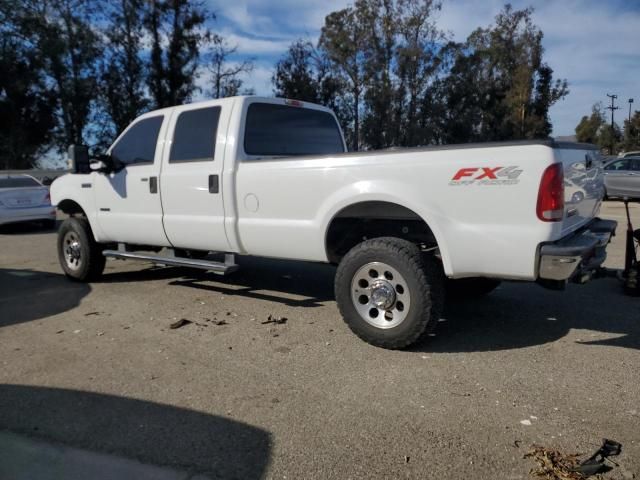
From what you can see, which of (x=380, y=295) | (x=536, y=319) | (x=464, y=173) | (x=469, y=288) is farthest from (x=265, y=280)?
(x=464, y=173)

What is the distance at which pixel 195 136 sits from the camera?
18.8 ft

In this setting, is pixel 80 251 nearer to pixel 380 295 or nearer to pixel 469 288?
pixel 380 295

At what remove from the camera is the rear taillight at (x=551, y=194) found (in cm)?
364

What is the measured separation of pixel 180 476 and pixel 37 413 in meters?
1.28

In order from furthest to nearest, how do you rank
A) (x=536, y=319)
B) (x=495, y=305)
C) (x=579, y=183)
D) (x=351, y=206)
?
(x=495, y=305) < (x=536, y=319) < (x=351, y=206) < (x=579, y=183)

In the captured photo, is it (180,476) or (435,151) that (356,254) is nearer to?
(435,151)

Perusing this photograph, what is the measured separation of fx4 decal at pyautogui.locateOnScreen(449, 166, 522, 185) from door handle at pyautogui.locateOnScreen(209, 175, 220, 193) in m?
2.34

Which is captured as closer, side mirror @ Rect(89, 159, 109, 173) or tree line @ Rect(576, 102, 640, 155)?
side mirror @ Rect(89, 159, 109, 173)

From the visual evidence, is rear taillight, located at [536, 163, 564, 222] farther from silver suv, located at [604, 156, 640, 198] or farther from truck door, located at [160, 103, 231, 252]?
silver suv, located at [604, 156, 640, 198]

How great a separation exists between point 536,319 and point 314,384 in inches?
100

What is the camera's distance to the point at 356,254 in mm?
4504

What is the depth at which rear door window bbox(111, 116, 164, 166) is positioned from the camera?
6207 millimetres

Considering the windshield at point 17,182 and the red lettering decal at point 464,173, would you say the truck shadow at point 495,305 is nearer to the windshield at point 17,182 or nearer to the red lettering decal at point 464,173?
the red lettering decal at point 464,173

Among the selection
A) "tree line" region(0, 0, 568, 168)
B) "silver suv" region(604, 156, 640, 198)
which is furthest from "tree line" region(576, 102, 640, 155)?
"silver suv" region(604, 156, 640, 198)
